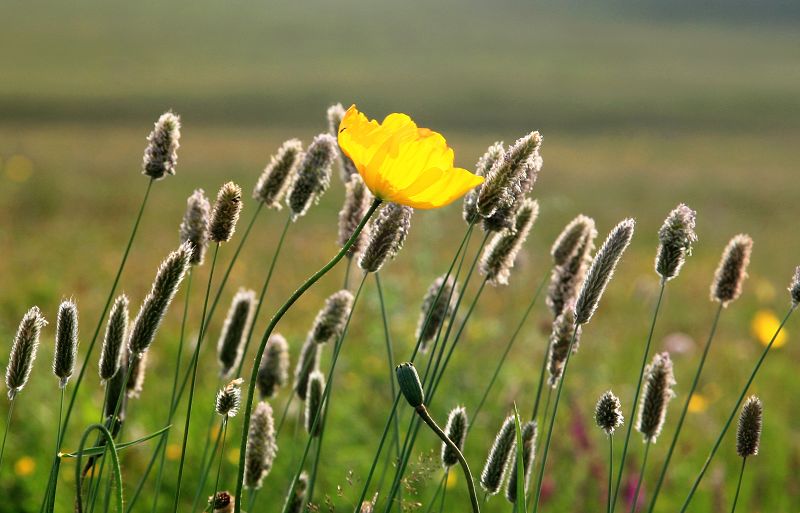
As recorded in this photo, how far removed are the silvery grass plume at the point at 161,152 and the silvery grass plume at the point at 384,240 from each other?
15.8 inches

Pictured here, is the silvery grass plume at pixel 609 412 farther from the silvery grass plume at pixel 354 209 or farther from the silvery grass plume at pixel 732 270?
the silvery grass plume at pixel 354 209

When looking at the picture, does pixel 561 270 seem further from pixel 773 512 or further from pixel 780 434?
pixel 780 434

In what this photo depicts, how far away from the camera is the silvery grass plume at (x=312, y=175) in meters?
1.80

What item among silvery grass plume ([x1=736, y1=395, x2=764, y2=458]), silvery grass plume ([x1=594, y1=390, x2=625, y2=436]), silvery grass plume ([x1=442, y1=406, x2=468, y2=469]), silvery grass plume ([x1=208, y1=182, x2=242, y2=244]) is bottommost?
silvery grass plume ([x1=442, y1=406, x2=468, y2=469])

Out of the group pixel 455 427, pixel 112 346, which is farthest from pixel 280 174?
pixel 455 427

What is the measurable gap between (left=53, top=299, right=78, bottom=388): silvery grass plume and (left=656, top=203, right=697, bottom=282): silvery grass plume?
0.97m

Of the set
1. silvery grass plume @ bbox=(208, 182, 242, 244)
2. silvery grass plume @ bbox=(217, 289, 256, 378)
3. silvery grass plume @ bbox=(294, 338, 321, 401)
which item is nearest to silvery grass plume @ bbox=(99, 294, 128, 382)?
silvery grass plume @ bbox=(208, 182, 242, 244)

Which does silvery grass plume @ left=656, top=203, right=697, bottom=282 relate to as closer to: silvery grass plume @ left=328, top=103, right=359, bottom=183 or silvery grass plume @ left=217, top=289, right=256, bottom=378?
silvery grass plume @ left=328, top=103, right=359, bottom=183

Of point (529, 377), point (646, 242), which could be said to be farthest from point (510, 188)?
point (646, 242)

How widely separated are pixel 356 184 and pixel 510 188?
45cm

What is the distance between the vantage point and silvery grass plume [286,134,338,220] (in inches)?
70.9

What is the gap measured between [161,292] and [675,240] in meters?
0.86

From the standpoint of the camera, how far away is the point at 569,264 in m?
1.94

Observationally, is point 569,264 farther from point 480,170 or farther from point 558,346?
point 480,170
